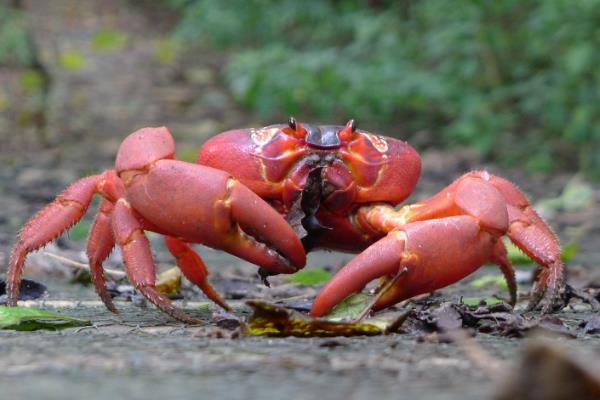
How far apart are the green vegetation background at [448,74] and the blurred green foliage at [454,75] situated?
1cm

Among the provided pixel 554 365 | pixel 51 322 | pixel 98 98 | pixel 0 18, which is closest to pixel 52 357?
pixel 51 322

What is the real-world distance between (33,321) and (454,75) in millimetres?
9827

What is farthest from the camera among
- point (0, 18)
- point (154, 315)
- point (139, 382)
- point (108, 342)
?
point (0, 18)

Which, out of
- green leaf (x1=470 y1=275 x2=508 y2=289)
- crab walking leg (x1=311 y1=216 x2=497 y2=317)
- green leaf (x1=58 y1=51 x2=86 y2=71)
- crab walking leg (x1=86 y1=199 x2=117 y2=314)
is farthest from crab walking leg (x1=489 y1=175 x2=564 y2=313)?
green leaf (x1=58 y1=51 x2=86 y2=71)

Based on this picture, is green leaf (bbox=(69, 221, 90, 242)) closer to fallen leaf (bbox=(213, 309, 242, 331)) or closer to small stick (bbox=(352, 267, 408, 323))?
fallen leaf (bbox=(213, 309, 242, 331))

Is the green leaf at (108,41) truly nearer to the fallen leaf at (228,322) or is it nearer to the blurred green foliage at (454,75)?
the blurred green foliage at (454,75)

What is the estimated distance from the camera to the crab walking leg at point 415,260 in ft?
10.4

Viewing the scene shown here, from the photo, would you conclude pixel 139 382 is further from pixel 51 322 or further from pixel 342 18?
pixel 342 18

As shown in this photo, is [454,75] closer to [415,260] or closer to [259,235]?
[259,235]

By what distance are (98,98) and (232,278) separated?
10.9 m

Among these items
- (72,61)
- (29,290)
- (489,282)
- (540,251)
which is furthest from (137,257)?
(72,61)

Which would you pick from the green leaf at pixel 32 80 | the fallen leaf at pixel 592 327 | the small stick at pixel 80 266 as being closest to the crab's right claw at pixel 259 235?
the fallen leaf at pixel 592 327

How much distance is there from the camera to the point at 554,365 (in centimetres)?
168

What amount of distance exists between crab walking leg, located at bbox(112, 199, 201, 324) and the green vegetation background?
24.3ft
